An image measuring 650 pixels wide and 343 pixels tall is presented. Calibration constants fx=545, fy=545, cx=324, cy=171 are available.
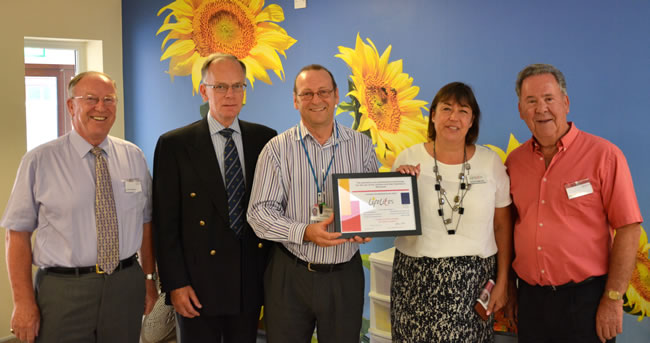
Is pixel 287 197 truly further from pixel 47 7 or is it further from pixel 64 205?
pixel 47 7

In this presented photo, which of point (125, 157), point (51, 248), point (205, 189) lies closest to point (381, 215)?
point (205, 189)

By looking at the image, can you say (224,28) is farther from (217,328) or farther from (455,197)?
(455,197)

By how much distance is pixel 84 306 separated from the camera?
91.1 inches

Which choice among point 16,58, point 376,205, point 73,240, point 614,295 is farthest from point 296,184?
point 16,58

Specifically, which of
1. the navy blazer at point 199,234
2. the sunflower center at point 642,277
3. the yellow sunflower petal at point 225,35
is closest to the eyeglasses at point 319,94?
the navy blazer at point 199,234

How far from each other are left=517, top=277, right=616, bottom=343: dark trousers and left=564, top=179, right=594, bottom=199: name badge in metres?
0.37

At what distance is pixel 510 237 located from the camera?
8.07ft

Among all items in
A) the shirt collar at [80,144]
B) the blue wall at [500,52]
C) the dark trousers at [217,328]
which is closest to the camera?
the shirt collar at [80,144]

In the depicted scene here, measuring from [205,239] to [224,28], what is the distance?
2.71 metres

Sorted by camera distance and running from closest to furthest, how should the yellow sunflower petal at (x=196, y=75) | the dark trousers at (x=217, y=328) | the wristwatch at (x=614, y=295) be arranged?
the wristwatch at (x=614, y=295) < the dark trousers at (x=217, y=328) < the yellow sunflower petal at (x=196, y=75)

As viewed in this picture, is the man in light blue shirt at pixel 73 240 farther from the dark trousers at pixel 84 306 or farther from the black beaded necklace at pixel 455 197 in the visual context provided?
the black beaded necklace at pixel 455 197

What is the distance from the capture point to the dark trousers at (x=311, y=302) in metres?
2.28

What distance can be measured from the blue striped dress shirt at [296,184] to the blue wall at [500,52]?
1.26m

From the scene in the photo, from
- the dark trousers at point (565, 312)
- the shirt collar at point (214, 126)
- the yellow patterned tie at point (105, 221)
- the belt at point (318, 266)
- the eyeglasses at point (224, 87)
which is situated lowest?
Result: the dark trousers at point (565, 312)
